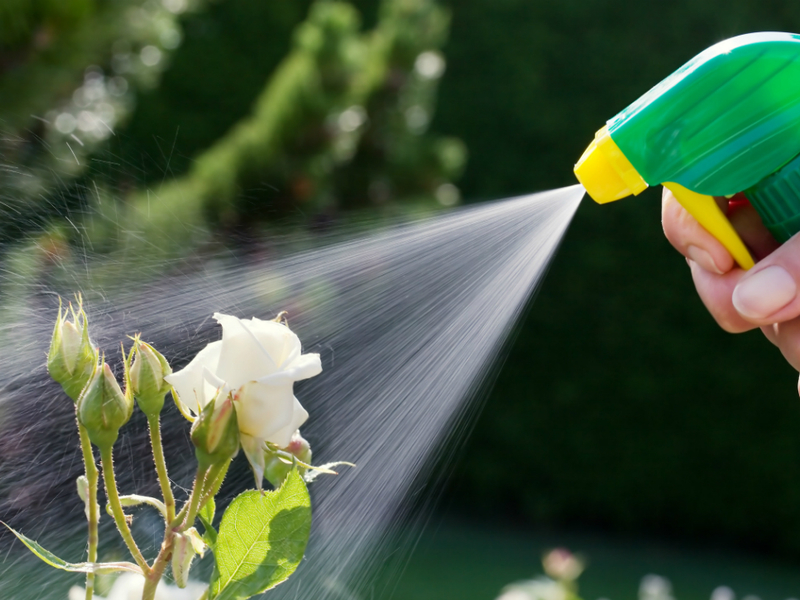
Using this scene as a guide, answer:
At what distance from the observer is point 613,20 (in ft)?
17.6

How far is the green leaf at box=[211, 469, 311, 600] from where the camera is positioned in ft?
1.59

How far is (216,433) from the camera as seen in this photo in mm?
474

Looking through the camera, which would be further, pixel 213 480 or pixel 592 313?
pixel 592 313

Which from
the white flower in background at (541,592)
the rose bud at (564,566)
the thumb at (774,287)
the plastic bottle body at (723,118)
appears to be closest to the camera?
the plastic bottle body at (723,118)

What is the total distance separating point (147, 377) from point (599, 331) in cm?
504

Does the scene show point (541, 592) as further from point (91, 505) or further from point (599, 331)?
point (599, 331)

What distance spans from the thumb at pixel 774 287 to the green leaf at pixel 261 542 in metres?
0.67

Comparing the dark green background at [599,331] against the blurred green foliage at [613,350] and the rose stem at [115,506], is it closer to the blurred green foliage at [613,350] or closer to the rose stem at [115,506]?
the blurred green foliage at [613,350]

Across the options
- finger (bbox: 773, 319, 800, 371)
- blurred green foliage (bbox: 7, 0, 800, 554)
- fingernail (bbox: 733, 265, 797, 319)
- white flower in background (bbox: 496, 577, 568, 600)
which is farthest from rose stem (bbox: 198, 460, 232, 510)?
blurred green foliage (bbox: 7, 0, 800, 554)

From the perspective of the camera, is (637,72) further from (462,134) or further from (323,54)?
(323,54)

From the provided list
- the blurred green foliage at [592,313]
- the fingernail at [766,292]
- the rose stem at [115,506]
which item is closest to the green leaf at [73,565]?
the rose stem at [115,506]

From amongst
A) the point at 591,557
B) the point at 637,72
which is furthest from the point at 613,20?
the point at 591,557

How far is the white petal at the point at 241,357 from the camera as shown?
19.1 inches

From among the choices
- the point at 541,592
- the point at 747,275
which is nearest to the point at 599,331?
the point at 541,592
